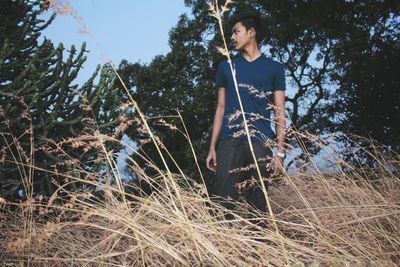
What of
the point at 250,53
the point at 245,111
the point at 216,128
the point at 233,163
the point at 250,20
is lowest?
the point at 233,163

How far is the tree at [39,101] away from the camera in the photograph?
228 inches

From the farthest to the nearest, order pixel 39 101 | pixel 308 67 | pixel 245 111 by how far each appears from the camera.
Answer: pixel 308 67 < pixel 39 101 < pixel 245 111

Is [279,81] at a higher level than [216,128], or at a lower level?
higher

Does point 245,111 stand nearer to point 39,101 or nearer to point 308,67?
point 39,101

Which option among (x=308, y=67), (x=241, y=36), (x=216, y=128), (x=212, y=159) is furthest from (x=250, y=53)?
(x=308, y=67)

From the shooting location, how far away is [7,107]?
17.9 feet

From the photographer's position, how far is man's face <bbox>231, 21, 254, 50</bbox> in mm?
4047

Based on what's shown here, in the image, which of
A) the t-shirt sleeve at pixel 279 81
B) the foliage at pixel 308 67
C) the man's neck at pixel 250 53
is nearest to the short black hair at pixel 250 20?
the man's neck at pixel 250 53

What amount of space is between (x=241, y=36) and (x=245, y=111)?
0.63 metres

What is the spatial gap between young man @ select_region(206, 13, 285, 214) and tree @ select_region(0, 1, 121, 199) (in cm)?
212

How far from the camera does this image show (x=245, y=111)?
13.0 feet

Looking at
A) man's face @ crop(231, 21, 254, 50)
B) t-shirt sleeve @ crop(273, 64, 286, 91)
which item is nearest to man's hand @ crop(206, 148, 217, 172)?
t-shirt sleeve @ crop(273, 64, 286, 91)

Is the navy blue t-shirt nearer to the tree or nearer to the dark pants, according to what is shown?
the dark pants

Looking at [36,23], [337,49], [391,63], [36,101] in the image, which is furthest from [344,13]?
[36,101]
